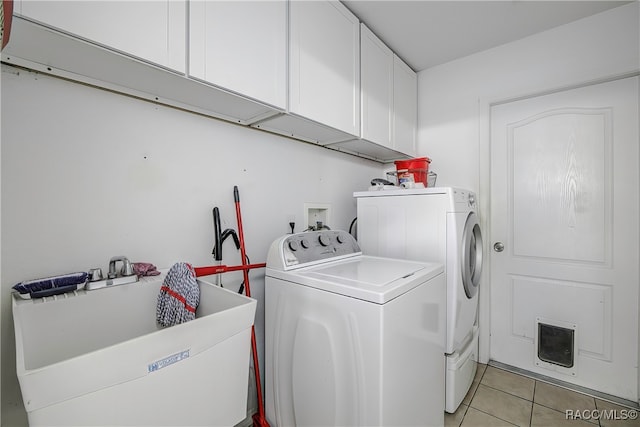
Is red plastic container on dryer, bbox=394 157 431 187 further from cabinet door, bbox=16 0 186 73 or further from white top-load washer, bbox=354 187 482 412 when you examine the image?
cabinet door, bbox=16 0 186 73

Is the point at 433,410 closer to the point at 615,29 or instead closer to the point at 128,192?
the point at 128,192

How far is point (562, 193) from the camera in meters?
2.18

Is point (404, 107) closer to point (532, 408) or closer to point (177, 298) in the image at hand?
point (177, 298)

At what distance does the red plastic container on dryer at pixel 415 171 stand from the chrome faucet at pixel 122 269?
189cm

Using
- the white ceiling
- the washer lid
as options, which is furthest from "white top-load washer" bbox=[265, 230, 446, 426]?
the white ceiling

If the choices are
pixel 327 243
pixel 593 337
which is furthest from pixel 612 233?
pixel 327 243

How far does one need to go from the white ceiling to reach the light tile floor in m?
2.83

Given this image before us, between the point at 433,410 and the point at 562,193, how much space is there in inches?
76.9

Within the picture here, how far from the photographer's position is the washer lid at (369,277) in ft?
3.70

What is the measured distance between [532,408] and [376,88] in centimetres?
258

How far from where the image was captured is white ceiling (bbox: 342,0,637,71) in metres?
1.91

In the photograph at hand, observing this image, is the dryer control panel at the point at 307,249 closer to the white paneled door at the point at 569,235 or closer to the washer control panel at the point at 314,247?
the washer control panel at the point at 314,247

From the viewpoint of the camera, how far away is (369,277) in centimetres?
132

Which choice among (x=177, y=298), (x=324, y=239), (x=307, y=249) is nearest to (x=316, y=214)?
(x=324, y=239)
